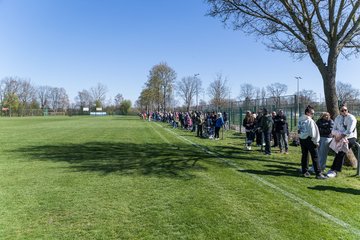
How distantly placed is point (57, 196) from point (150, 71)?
69.1 metres

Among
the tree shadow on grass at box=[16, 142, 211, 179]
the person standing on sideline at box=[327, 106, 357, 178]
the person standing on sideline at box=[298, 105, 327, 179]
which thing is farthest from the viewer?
the tree shadow on grass at box=[16, 142, 211, 179]

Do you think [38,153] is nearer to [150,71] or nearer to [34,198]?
[34,198]

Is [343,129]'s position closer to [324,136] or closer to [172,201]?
[324,136]

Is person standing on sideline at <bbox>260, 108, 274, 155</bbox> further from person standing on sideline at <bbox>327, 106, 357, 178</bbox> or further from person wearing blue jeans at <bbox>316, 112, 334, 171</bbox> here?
person standing on sideline at <bbox>327, 106, 357, 178</bbox>

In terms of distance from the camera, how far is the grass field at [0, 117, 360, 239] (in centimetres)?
536

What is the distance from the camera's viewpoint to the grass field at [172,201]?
5359 millimetres

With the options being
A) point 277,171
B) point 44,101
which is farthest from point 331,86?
point 44,101

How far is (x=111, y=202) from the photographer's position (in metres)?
6.92

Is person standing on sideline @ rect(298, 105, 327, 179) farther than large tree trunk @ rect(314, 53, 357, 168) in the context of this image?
No

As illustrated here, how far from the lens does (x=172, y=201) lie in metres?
6.98

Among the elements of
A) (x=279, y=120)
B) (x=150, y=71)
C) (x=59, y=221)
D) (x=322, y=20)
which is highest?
(x=150, y=71)

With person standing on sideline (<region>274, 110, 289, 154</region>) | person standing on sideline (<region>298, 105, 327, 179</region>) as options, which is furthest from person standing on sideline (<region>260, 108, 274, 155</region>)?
person standing on sideline (<region>298, 105, 327, 179</region>)

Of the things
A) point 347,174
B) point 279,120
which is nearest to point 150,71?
point 279,120

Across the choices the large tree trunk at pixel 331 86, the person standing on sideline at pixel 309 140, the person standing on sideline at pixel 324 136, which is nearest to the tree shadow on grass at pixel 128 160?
the person standing on sideline at pixel 309 140
